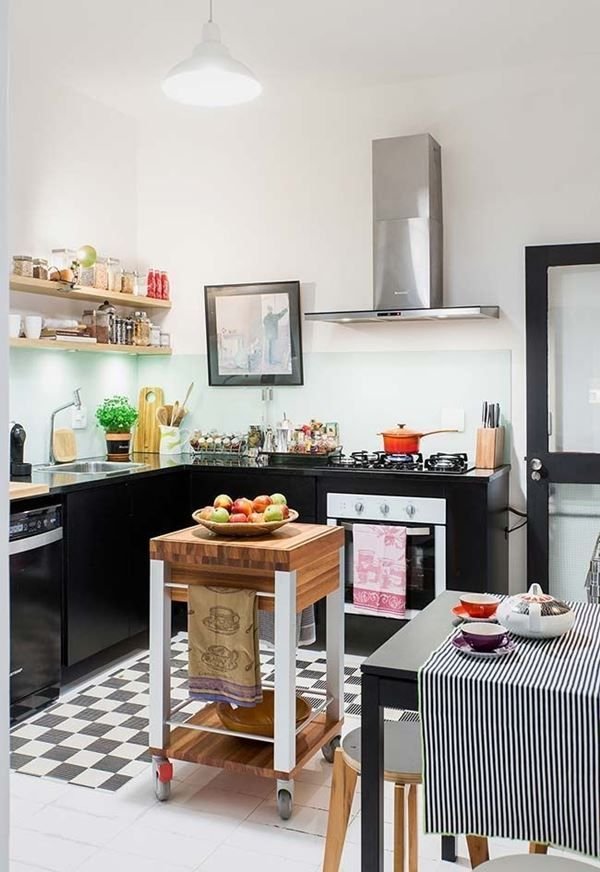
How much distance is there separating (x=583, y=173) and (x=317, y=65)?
4.58ft

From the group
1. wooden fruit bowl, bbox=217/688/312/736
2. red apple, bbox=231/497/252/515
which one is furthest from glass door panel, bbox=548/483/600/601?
red apple, bbox=231/497/252/515

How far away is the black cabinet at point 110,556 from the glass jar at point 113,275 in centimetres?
107

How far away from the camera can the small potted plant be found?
15.8ft

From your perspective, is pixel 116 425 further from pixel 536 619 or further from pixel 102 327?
pixel 536 619

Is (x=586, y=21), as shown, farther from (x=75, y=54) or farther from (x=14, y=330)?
(x=14, y=330)

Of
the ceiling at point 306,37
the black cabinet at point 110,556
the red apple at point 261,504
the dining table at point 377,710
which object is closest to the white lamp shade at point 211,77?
the ceiling at point 306,37

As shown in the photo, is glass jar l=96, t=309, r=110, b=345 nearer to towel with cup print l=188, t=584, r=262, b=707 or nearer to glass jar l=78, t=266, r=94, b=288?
glass jar l=78, t=266, r=94, b=288

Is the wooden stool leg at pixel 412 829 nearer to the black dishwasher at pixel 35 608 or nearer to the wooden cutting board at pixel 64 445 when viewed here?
the black dishwasher at pixel 35 608

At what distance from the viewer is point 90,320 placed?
475cm

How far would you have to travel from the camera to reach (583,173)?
4312 millimetres

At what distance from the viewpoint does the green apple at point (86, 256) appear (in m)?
4.43

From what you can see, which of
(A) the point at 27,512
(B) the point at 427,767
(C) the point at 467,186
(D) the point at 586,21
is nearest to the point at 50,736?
(A) the point at 27,512

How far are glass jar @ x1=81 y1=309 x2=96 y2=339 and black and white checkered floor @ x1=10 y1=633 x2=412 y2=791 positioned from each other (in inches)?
67.1

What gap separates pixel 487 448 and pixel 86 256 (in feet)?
7.22
